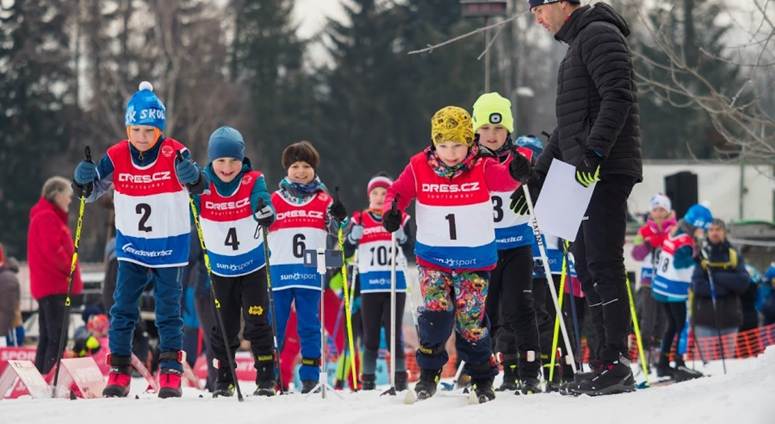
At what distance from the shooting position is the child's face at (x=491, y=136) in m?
7.57

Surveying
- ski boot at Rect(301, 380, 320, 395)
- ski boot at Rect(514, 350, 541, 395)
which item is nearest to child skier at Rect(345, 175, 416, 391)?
ski boot at Rect(301, 380, 320, 395)

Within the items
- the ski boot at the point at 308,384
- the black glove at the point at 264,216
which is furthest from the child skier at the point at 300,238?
the black glove at the point at 264,216

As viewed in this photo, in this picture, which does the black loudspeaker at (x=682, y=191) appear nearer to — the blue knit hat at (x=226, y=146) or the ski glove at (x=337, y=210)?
the ski glove at (x=337, y=210)

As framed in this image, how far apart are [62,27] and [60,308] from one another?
1178 inches

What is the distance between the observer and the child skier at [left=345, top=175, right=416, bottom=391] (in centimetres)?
998

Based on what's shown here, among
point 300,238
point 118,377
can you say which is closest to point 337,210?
point 300,238

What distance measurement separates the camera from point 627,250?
60.3 feet

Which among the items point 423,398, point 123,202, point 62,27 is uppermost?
point 62,27

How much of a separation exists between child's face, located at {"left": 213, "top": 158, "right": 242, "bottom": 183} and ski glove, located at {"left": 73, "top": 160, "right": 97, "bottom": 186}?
883 millimetres

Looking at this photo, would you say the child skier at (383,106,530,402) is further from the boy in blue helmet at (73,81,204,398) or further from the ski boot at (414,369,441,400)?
the boy in blue helmet at (73,81,204,398)

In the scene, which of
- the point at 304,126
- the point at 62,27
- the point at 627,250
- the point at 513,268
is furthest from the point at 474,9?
the point at 304,126

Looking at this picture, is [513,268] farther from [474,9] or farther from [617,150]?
[474,9]

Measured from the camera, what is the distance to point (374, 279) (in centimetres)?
1013

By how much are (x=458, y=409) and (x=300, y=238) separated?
2.98m
